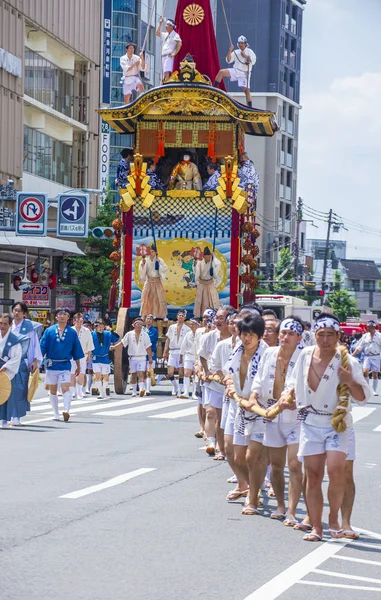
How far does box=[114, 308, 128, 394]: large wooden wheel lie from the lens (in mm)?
27094

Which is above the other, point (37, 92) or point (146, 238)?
point (37, 92)

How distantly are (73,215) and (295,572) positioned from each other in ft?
84.9

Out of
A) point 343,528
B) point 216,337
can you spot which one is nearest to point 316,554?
point 343,528

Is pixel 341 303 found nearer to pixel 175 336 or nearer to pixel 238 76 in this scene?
pixel 238 76

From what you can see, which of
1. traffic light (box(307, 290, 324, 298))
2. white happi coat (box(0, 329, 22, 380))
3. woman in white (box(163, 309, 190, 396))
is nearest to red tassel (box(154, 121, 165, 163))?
woman in white (box(163, 309, 190, 396))

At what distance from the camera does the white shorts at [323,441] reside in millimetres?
9344

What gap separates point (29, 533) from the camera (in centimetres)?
911

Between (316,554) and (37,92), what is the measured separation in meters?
41.6

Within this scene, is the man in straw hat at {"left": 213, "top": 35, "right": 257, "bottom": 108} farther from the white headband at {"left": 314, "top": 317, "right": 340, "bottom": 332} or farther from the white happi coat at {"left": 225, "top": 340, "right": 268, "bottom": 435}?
the white headband at {"left": 314, "top": 317, "right": 340, "bottom": 332}

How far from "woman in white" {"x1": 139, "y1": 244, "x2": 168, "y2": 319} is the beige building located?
454 inches

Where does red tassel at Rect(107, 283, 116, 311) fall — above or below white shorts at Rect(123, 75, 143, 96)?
below

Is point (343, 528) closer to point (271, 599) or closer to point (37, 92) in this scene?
point (271, 599)

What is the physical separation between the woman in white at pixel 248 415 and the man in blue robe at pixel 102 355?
1550cm

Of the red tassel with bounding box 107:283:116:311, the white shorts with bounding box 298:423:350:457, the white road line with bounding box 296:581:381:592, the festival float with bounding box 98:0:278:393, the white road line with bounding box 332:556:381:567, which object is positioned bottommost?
the white road line with bounding box 332:556:381:567
